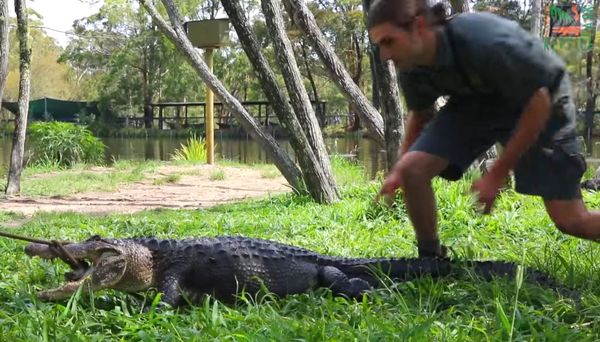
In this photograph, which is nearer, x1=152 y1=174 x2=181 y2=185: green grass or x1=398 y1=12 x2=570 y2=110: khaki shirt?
x1=398 y1=12 x2=570 y2=110: khaki shirt

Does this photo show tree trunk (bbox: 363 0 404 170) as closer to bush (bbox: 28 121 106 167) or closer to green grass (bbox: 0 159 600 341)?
green grass (bbox: 0 159 600 341)

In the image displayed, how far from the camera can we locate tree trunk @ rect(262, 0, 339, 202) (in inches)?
258

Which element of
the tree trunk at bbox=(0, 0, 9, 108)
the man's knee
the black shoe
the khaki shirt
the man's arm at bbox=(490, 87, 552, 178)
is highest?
the tree trunk at bbox=(0, 0, 9, 108)

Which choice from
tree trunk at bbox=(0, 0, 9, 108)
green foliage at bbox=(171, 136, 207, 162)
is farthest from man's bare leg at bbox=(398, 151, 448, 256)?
green foliage at bbox=(171, 136, 207, 162)

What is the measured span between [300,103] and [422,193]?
386 centimetres

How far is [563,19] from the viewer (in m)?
7.23

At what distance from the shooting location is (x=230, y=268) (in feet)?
9.82

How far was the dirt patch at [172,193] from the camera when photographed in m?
8.04

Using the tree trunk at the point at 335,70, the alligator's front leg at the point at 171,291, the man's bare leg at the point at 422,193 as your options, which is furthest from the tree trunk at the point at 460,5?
the alligator's front leg at the point at 171,291

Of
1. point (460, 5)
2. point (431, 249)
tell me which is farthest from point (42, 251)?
point (460, 5)

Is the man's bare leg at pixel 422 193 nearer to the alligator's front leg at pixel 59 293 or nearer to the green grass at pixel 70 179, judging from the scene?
the alligator's front leg at pixel 59 293

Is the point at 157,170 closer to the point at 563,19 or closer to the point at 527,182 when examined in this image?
the point at 563,19

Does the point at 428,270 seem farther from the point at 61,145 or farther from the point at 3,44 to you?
the point at 61,145

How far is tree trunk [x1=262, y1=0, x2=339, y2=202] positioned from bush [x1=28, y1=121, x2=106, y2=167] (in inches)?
354
